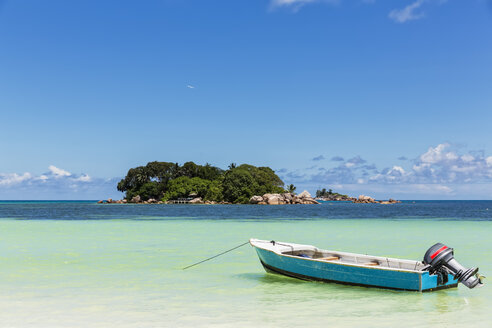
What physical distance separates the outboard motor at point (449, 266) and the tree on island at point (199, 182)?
116 metres

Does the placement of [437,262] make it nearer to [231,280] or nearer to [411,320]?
[411,320]

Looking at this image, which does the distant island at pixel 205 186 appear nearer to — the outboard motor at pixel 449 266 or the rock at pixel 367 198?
the rock at pixel 367 198

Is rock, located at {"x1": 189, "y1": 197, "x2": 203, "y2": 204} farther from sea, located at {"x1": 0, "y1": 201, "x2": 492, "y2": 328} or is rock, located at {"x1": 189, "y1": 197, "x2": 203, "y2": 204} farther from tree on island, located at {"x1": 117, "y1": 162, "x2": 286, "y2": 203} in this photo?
sea, located at {"x1": 0, "y1": 201, "x2": 492, "y2": 328}

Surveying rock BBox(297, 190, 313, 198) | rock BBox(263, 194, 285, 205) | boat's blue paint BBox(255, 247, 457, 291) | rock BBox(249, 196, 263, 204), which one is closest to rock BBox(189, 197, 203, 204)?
rock BBox(249, 196, 263, 204)

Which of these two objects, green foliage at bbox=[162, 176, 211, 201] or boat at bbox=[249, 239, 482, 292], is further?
green foliage at bbox=[162, 176, 211, 201]

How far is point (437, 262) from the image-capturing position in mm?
12805

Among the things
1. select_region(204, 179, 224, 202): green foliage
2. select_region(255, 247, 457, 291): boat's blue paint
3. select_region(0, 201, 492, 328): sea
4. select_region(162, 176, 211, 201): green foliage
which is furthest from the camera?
select_region(162, 176, 211, 201): green foliage

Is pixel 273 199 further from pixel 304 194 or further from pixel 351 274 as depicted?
pixel 351 274

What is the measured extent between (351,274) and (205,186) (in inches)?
4913

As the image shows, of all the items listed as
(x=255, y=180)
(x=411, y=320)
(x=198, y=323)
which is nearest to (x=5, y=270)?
(x=198, y=323)

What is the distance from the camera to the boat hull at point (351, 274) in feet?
42.5

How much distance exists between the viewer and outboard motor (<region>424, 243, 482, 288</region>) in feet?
41.3

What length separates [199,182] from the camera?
138 m

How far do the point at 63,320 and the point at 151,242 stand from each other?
19.2 m
